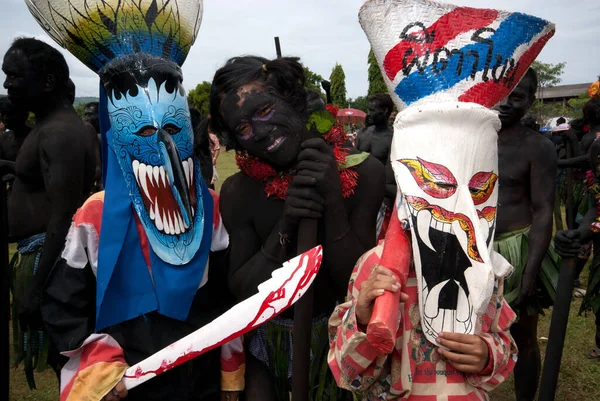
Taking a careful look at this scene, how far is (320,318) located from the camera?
2.10m

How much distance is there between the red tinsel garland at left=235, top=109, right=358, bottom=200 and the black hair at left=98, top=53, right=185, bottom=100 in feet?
1.34

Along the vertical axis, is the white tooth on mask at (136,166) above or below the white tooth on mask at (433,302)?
above

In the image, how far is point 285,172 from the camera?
1.85 metres

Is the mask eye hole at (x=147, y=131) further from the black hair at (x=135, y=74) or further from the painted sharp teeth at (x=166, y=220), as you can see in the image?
the painted sharp teeth at (x=166, y=220)

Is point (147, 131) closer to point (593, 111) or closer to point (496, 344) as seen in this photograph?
point (496, 344)

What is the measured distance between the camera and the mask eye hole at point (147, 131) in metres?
1.81

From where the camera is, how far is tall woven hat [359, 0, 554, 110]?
1.55 metres

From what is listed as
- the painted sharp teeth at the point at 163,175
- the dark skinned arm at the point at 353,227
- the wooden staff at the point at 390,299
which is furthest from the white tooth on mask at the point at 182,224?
the wooden staff at the point at 390,299

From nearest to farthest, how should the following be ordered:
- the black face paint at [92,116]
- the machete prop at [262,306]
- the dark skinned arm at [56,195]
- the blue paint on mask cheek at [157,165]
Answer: the machete prop at [262,306], the blue paint on mask cheek at [157,165], the dark skinned arm at [56,195], the black face paint at [92,116]

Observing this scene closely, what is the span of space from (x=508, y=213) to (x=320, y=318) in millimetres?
1982

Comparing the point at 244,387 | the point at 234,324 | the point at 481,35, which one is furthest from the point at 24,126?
the point at 481,35

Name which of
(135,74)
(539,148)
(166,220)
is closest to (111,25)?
(135,74)

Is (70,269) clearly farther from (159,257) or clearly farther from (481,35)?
(481,35)

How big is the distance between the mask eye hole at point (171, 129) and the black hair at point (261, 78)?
16 cm
